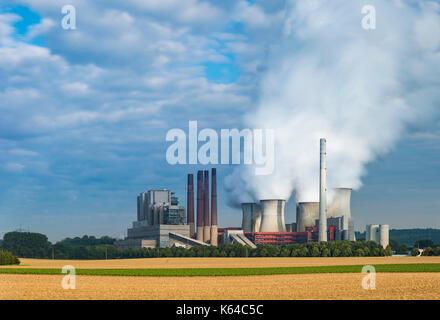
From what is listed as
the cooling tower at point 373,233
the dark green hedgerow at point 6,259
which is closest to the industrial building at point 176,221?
the cooling tower at point 373,233

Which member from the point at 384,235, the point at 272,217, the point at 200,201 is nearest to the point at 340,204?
the point at 384,235

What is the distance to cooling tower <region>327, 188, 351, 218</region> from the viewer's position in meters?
123

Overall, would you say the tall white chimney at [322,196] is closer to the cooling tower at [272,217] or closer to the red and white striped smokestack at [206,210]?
the cooling tower at [272,217]

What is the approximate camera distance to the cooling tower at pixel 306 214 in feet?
419

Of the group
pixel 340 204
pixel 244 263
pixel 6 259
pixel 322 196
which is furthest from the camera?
pixel 340 204

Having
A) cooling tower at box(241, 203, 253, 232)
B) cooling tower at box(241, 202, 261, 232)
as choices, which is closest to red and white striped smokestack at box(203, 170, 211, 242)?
cooling tower at box(241, 203, 253, 232)

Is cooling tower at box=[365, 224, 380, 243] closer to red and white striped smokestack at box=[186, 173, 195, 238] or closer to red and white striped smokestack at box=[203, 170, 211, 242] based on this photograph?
red and white striped smokestack at box=[203, 170, 211, 242]

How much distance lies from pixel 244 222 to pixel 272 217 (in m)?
11.9

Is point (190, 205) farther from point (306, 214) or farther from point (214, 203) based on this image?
point (306, 214)

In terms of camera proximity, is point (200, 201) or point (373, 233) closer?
point (373, 233)

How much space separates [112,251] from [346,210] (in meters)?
56.4

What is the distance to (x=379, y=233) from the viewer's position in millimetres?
125125
